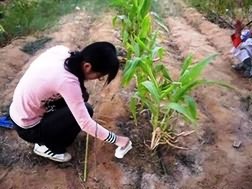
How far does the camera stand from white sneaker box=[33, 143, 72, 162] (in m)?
2.53

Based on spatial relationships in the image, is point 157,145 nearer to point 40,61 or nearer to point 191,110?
point 191,110

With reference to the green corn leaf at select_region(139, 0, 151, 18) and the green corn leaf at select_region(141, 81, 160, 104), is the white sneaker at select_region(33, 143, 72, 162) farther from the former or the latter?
the green corn leaf at select_region(139, 0, 151, 18)

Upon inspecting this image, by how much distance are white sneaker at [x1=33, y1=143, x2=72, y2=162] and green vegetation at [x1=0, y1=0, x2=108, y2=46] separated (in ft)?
6.12

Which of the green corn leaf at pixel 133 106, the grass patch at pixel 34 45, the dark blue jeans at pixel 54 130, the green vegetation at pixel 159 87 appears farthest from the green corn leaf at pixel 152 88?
the grass patch at pixel 34 45

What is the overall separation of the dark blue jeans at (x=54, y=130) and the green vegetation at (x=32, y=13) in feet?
6.30

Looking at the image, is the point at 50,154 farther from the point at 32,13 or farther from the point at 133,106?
the point at 32,13

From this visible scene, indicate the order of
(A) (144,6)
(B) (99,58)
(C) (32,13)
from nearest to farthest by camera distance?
(B) (99,58) < (A) (144,6) < (C) (32,13)

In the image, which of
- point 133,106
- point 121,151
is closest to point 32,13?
point 133,106

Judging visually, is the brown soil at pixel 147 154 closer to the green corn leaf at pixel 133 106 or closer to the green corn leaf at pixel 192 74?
the green corn leaf at pixel 133 106

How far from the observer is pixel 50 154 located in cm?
254

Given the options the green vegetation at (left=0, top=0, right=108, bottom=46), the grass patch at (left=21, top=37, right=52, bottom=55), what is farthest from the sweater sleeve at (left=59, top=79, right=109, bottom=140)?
the green vegetation at (left=0, top=0, right=108, bottom=46)

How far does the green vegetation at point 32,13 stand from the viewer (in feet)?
14.3

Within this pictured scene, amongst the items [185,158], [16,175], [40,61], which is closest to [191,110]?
[185,158]

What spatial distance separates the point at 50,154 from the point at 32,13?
102 inches
